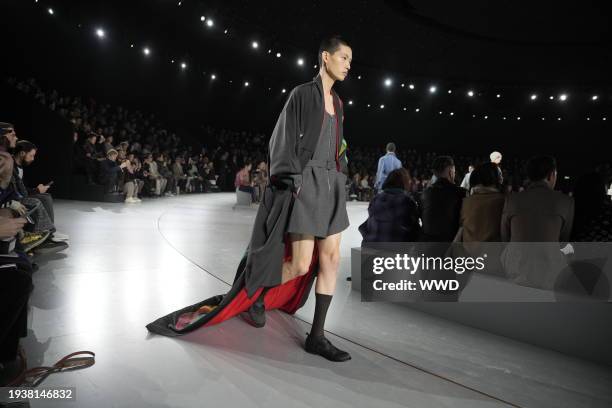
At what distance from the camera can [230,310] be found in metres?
2.04

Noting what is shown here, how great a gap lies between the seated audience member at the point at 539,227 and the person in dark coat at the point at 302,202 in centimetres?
97

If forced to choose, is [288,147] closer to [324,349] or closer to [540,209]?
[324,349]

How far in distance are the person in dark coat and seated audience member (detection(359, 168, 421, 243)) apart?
90 centimetres

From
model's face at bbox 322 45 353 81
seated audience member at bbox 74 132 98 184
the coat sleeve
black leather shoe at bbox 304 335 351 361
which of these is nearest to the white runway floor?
black leather shoe at bbox 304 335 351 361

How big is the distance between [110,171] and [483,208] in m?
7.23

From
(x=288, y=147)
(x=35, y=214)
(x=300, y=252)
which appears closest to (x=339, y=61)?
(x=288, y=147)

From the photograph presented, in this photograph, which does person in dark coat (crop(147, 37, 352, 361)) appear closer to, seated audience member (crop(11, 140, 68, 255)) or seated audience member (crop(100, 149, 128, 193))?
seated audience member (crop(11, 140, 68, 255))

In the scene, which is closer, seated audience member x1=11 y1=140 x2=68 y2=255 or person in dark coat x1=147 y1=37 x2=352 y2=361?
person in dark coat x1=147 y1=37 x2=352 y2=361

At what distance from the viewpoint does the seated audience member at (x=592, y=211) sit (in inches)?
84.0

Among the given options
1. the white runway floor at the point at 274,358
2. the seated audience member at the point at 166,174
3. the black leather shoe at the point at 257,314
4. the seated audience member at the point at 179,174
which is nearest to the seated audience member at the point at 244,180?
the seated audience member at the point at 166,174

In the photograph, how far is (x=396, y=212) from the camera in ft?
9.13

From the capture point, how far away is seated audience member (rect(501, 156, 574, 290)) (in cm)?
212

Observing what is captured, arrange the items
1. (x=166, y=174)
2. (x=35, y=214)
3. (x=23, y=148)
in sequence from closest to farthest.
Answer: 1. (x=35, y=214)
2. (x=23, y=148)
3. (x=166, y=174)

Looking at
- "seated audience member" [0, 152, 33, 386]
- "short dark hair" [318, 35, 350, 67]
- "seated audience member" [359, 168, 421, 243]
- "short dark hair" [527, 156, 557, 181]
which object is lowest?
"seated audience member" [0, 152, 33, 386]
